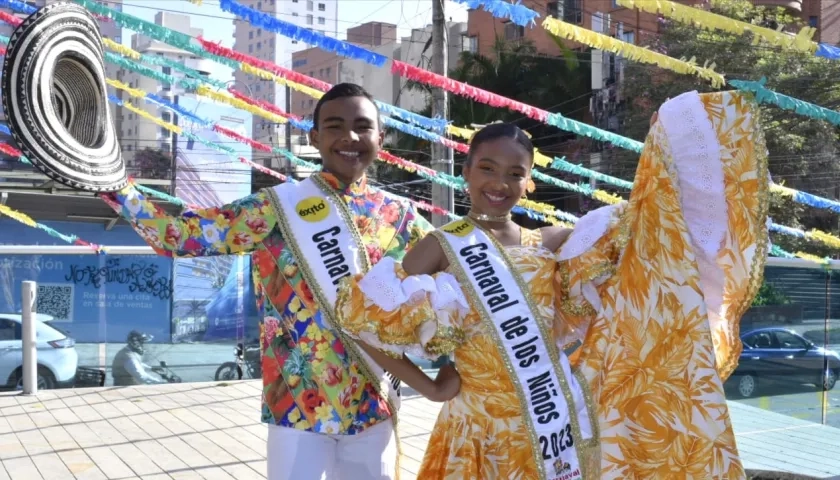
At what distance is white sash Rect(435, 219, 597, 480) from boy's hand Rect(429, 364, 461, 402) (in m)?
0.14

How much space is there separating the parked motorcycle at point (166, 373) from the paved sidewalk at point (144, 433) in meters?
0.32

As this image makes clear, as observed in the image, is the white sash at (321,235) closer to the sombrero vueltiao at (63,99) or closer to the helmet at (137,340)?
the sombrero vueltiao at (63,99)

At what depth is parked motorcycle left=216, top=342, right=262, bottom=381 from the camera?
8.49m

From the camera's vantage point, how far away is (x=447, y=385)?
233 centimetres

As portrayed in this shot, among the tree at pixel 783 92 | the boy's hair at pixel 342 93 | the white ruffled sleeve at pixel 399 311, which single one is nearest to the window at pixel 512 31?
the tree at pixel 783 92

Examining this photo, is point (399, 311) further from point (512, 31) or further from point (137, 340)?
point (512, 31)

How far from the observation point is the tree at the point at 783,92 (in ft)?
61.3

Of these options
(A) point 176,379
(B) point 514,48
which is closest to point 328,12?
(B) point 514,48

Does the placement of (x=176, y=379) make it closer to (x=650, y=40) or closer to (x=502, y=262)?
(x=502, y=262)

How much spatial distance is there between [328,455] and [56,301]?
6275 mm

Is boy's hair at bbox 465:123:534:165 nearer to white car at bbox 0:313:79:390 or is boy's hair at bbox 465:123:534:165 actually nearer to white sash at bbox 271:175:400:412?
white sash at bbox 271:175:400:412

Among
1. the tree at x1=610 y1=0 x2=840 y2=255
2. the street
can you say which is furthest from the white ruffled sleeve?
the tree at x1=610 y1=0 x2=840 y2=255

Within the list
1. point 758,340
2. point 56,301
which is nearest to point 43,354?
point 56,301

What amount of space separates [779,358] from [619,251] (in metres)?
3.83
